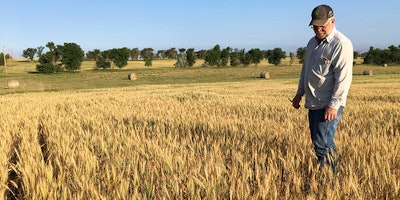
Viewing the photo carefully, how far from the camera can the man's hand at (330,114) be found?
3.51 meters

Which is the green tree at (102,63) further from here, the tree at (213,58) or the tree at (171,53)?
the tree at (171,53)

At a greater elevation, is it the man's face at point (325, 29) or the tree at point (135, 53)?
the tree at point (135, 53)

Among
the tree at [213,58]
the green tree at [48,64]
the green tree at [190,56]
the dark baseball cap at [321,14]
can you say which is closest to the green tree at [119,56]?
the green tree at [48,64]

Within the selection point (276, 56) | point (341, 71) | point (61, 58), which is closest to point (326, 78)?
point (341, 71)

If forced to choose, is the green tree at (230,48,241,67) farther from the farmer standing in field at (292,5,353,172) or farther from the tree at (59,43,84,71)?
the farmer standing in field at (292,5,353,172)

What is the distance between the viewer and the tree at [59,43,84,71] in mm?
70312

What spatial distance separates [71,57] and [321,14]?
7365 cm

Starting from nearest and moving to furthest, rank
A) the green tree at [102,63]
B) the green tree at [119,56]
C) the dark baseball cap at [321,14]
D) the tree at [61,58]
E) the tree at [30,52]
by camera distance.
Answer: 1. the dark baseball cap at [321,14]
2. the tree at [61,58]
3. the green tree at [102,63]
4. the green tree at [119,56]
5. the tree at [30,52]

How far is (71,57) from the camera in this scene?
70.6 metres

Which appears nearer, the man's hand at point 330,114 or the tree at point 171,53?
the man's hand at point 330,114

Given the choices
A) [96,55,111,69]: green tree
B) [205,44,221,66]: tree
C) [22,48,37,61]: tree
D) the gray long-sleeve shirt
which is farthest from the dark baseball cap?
[22,48,37,61]: tree

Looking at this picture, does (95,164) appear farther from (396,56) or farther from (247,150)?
(396,56)

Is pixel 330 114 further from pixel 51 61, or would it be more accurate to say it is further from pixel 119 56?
pixel 119 56

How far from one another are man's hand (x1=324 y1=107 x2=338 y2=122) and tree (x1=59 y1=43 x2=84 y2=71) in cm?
7316
